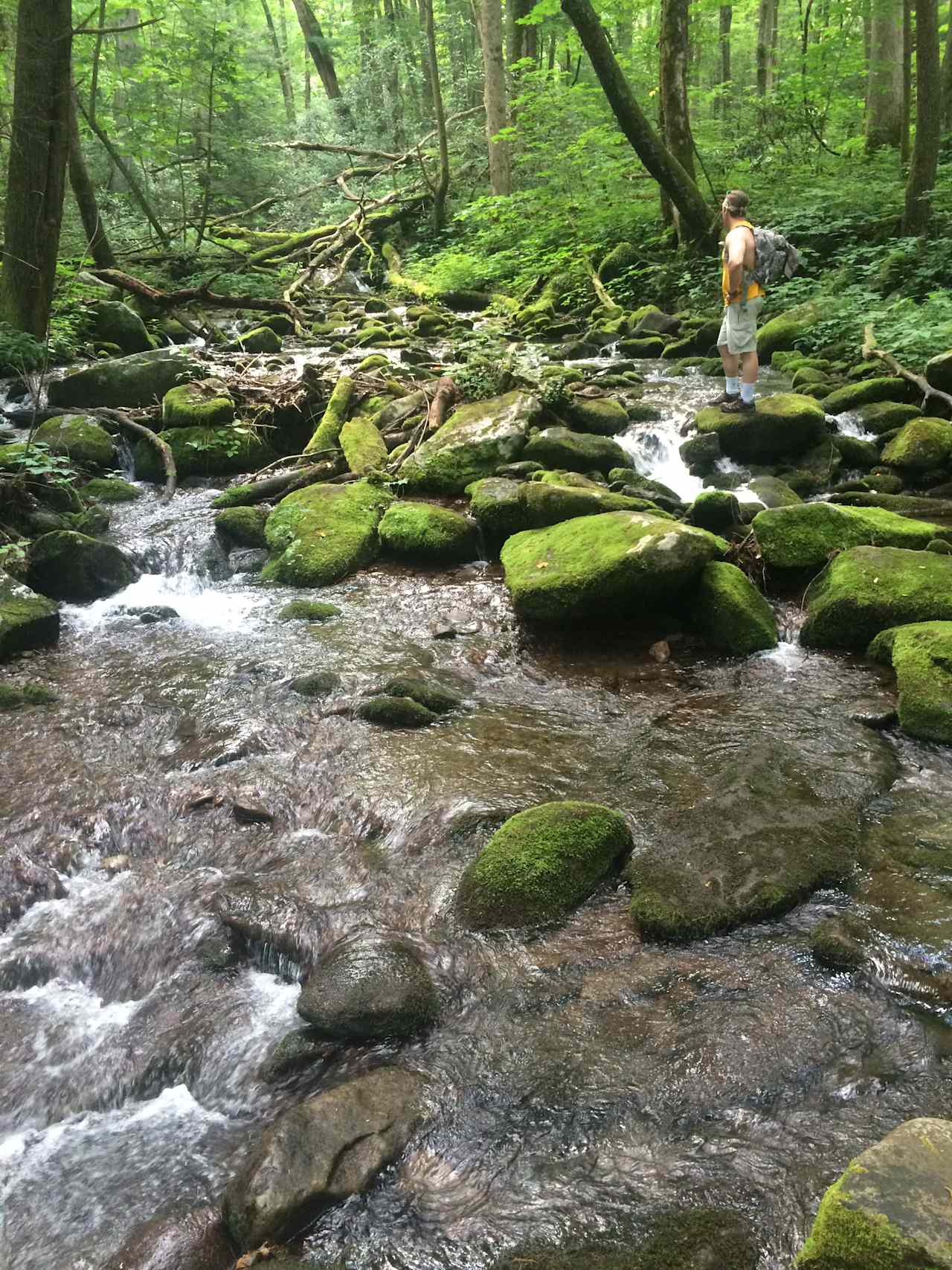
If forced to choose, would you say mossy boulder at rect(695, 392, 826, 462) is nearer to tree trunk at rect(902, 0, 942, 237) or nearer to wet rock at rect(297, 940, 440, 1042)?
tree trunk at rect(902, 0, 942, 237)

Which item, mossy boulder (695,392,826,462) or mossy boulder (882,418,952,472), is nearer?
mossy boulder (882,418,952,472)

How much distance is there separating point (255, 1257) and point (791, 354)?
12.8 m

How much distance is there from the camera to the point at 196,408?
10805mm

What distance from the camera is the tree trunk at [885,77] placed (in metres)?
17.2

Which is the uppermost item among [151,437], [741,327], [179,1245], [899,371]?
[741,327]

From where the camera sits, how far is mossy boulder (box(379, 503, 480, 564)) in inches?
329

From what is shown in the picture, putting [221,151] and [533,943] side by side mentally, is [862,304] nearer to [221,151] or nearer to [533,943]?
[533,943]

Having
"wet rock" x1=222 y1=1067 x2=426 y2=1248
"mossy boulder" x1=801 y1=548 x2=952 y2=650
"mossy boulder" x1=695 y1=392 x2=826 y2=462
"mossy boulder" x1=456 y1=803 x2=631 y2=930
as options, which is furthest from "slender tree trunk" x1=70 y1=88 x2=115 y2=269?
"wet rock" x1=222 y1=1067 x2=426 y2=1248

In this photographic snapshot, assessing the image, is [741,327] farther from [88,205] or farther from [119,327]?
[88,205]

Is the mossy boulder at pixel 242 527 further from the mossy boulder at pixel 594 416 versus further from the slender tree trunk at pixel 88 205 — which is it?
the slender tree trunk at pixel 88 205

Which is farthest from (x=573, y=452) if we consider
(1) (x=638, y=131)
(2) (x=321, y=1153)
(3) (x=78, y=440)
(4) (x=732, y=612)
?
(1) (x=638, y=131)

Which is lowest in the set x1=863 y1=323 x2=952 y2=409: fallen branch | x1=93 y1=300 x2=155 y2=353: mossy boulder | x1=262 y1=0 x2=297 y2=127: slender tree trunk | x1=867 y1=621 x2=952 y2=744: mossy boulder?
x1=867 y1=621 x2=952 y2=744: mossy boulder

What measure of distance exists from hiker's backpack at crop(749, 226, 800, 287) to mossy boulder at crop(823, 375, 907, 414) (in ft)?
5.67

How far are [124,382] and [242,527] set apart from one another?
416 centimetres
